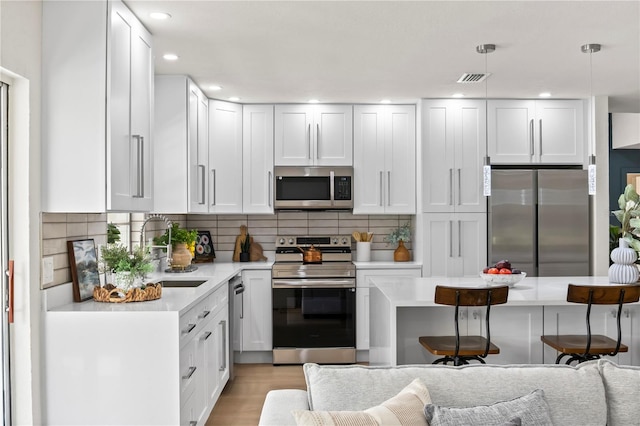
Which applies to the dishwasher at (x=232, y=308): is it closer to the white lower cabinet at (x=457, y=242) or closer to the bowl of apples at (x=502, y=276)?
the white lower cabinet at (x=457, y=242)

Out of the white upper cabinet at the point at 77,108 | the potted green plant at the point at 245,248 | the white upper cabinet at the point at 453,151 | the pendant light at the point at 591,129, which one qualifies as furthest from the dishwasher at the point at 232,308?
the pendant light at the point at 591,129

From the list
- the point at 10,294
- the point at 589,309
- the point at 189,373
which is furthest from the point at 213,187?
the point at 589,309

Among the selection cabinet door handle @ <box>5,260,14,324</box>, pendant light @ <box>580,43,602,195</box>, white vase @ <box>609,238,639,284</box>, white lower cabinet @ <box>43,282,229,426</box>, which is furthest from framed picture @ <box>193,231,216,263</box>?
white vase @ <box>609,238,639,284</box>

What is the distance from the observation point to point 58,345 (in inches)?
108

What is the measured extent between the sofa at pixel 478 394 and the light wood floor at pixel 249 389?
214 centimetres

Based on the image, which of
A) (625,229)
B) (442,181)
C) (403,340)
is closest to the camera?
(403,340)

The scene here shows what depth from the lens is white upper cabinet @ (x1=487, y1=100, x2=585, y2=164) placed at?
17.9 feet

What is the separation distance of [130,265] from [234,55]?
1.62m

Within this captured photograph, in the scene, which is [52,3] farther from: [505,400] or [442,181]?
[442,181]

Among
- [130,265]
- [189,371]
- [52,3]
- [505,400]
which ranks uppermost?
[52,3]

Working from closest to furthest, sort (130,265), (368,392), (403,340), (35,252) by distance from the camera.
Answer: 1. (368,392)
2. (35,252)
3. (130,265)
4. (403,340)

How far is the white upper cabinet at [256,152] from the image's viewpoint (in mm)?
5656

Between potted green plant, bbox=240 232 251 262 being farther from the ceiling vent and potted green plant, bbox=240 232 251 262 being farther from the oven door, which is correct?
the ceiling vent

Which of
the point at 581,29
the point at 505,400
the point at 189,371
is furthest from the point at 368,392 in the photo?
the point at 581,29
